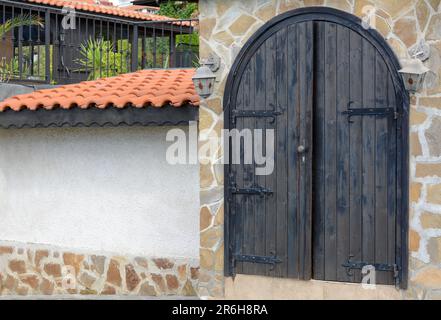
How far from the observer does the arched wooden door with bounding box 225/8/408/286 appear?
6555 millimetres

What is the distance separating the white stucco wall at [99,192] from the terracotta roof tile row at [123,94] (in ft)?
1.55

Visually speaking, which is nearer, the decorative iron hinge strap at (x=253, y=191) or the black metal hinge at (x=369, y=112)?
the black metal hinge at (x=369, y=112)

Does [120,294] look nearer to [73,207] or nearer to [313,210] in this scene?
[73,207]

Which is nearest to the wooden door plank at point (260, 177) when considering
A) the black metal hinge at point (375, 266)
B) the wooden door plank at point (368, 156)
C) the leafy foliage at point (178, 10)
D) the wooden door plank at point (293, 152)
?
the wooden door plank at point (293, 152)

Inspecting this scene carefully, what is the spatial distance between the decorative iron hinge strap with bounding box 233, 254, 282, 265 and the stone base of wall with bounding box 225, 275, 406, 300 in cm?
17

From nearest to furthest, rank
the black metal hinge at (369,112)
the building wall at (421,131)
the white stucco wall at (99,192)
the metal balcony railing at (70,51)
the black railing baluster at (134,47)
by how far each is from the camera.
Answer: the building wall at (421,131)
the black metal hinge at (369,112)
the white stucco wall at (99,192)
the metal balcony railing at (70,51)
the black railing baluster at (134,47)

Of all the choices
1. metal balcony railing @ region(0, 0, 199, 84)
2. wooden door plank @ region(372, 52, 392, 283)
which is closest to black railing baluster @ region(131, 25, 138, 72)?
metal balcony railing @ region(0, 0, 199, 84)

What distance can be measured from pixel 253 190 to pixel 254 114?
0.79 m

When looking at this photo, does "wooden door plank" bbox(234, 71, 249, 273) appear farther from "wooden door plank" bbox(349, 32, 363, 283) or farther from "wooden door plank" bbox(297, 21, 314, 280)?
"wooden door plank" bbox(349, 32, 363, 283)

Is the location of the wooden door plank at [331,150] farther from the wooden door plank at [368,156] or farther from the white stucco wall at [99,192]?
the white stucco wall at [99,192]

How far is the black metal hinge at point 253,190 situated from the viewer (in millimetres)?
7121

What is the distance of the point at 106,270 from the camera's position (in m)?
9.13

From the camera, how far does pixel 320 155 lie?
6863 millimetres
